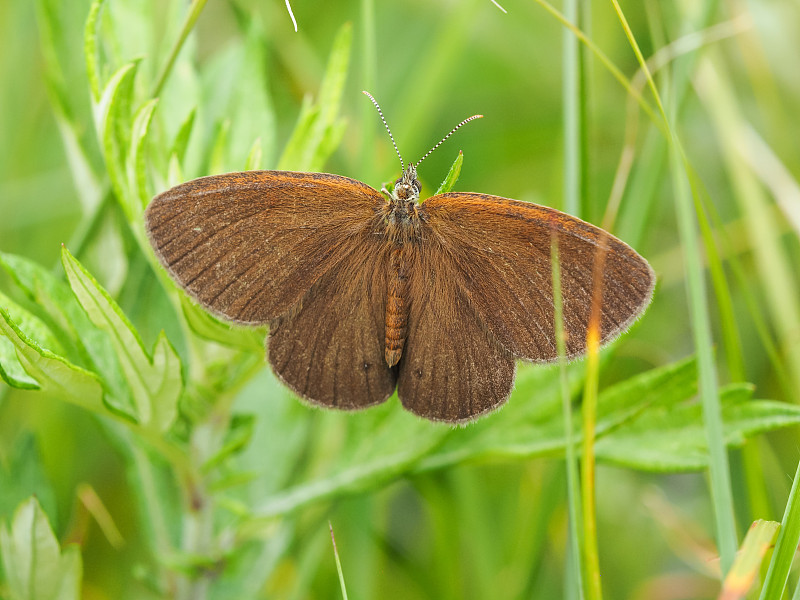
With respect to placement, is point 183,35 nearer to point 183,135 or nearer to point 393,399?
point 183,135

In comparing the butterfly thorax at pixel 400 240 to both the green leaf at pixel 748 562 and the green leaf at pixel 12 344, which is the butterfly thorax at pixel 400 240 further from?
the green leaf at pixel 748 562

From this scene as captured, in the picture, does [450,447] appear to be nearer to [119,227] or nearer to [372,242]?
[372,242]

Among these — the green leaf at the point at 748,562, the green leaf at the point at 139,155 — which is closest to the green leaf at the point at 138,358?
the green leaf at the point at 139,155

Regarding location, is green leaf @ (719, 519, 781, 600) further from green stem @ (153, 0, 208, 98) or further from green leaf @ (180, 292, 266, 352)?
green stem @ (153, 0, 208, 98)

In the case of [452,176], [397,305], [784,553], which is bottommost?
[784,553]

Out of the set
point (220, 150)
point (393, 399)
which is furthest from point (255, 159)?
point (393, 399)

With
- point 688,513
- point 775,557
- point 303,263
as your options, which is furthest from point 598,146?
point 775,557

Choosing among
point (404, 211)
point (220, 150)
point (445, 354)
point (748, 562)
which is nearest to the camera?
point (748, 562)
